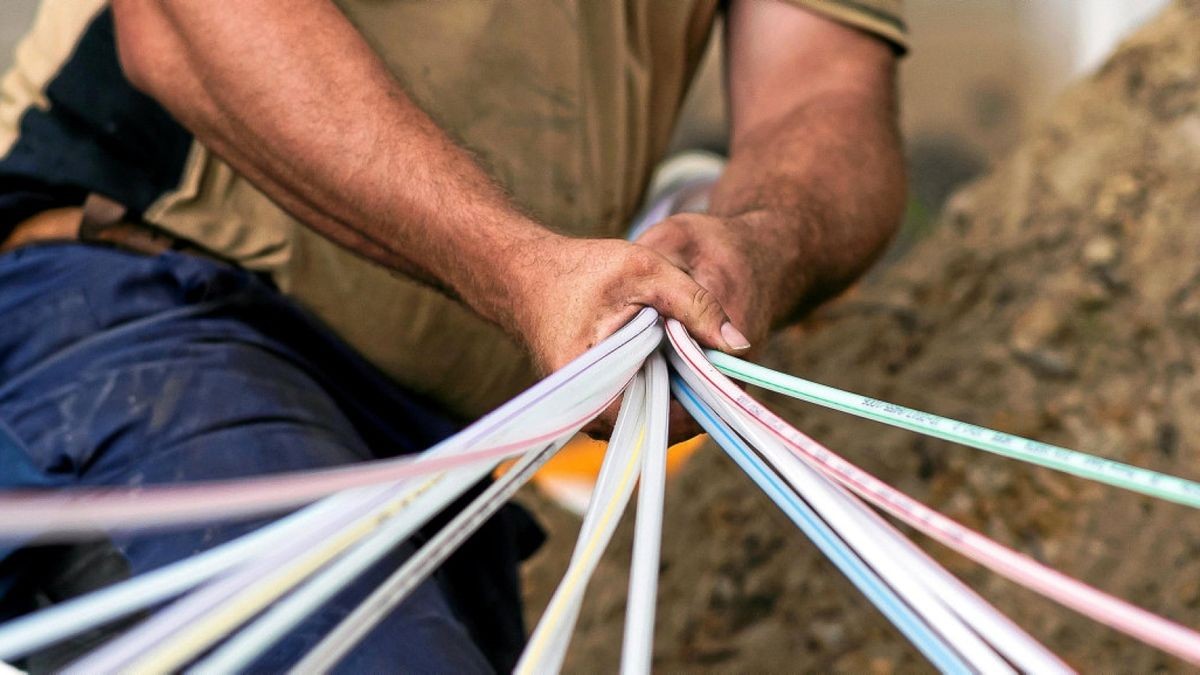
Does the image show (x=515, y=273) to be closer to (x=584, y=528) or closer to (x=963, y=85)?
(x=584, y=528)

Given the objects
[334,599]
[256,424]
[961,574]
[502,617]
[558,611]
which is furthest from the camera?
[961,574]

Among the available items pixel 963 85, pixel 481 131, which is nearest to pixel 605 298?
pixel 481 131

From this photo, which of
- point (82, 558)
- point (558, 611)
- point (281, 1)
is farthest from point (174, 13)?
point (558, 611)

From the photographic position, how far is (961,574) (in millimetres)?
1337

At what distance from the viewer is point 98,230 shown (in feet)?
2.94

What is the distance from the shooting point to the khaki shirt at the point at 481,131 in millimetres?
907

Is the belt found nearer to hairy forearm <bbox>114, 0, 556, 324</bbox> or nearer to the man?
the man

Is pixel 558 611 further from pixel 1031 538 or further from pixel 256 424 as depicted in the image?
pixel 1031 538

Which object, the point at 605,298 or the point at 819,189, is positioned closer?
the point at 605,298

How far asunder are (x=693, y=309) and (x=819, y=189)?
36 cm

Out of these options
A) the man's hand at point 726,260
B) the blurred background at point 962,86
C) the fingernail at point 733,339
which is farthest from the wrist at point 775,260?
the blurred background at point 962,86

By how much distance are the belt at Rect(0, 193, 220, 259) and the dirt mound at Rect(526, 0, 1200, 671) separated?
0.82 m

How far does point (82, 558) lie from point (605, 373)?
1.33 feet

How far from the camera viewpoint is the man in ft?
2.33
